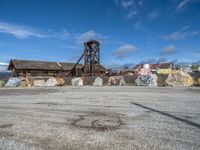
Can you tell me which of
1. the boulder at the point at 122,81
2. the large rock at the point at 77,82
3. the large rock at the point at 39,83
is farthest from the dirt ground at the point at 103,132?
the large rock at the point at 39,83

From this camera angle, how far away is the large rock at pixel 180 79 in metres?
21.7

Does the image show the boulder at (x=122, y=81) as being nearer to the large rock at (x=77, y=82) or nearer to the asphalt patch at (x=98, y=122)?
Answer: the large rock at (x=77, y=82)

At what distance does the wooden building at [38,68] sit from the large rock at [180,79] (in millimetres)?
26266

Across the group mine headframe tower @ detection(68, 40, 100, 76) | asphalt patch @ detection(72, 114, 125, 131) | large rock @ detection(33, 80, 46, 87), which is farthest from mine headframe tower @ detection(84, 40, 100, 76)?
asphalt patch @ detection(72, 114, 125, 131)

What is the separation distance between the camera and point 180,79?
22.0 m

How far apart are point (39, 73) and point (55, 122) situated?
153 feet

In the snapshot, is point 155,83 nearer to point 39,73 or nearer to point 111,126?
point 111,126

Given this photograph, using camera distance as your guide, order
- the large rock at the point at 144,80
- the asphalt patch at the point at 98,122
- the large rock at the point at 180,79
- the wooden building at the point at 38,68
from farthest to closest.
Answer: the wooden building at the point at 38,68 < the large rock at the point at 144,80 < the large rock at the point at 180,79 < the asphalt patch at the point at 98,122

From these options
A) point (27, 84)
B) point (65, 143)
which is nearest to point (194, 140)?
point (65, 143)

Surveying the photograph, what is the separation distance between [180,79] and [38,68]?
1443 inches

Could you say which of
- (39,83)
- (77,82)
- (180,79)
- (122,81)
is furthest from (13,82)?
(180,79)

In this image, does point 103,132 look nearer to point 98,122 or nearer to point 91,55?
point 98,122

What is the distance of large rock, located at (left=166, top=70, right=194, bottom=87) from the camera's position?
21722 millimetres

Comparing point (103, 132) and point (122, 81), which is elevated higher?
point (122, 81)
